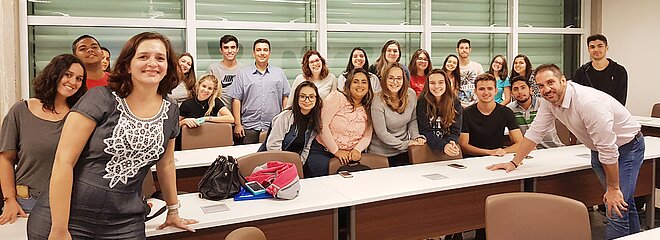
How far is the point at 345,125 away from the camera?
3957 mm

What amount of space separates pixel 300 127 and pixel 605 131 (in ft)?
6.18

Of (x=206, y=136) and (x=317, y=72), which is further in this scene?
(x=317, y=72)

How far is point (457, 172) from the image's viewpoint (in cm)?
340

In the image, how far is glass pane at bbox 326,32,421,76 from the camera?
22.5 ft

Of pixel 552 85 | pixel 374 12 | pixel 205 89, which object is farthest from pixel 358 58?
pixel 552 85

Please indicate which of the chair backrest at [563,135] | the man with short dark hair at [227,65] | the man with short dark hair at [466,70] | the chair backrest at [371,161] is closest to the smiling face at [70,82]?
the chair backrest at [371,161]

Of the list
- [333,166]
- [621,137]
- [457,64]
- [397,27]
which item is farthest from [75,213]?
[397,27]

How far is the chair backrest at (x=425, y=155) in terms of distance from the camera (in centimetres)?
381

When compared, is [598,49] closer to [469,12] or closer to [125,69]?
[469,12]

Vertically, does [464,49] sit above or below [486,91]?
above

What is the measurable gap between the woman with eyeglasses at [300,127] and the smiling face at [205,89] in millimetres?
1385

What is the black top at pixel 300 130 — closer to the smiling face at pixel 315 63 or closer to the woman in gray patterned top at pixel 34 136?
the smiling face at pixel 315 63

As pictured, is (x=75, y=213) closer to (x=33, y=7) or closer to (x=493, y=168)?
(x=493, y=168)

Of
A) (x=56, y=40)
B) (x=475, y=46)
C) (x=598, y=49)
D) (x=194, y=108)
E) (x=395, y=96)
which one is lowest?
(x=194, y=108)
